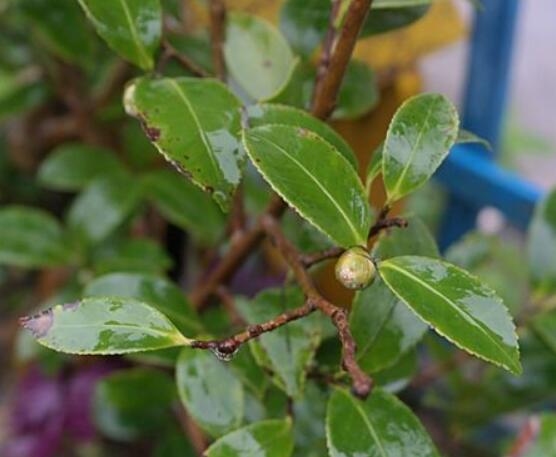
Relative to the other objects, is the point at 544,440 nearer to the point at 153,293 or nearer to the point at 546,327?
the point at 546,327

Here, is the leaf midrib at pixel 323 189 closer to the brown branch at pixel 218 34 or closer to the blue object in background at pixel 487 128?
the brown branch at pixel 218 34

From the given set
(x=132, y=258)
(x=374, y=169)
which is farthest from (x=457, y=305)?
(x=132, y=258)

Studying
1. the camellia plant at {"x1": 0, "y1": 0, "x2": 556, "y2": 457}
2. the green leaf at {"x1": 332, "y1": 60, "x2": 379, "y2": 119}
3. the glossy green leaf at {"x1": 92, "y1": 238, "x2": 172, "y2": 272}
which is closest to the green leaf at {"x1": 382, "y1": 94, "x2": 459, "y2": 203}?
the camellia plant at {"x1": 0, "y1": 0, "x2": 556, "y2": 457}

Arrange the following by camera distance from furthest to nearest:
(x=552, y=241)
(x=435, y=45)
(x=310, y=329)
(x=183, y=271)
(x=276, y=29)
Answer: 1. (x=183, y=271)
2. (x=435, y=45)
3. (x=552, y=241)
4. (x=276, y=29)
5. (x=310, y=329)

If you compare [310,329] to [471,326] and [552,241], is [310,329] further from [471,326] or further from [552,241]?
[552,241]

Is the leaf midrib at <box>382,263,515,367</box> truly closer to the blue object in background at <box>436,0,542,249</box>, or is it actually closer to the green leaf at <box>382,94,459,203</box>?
the green leaf at <box>382,94,459,203</box>

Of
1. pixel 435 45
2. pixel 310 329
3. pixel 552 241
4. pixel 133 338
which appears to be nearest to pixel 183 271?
pixel 435 45
